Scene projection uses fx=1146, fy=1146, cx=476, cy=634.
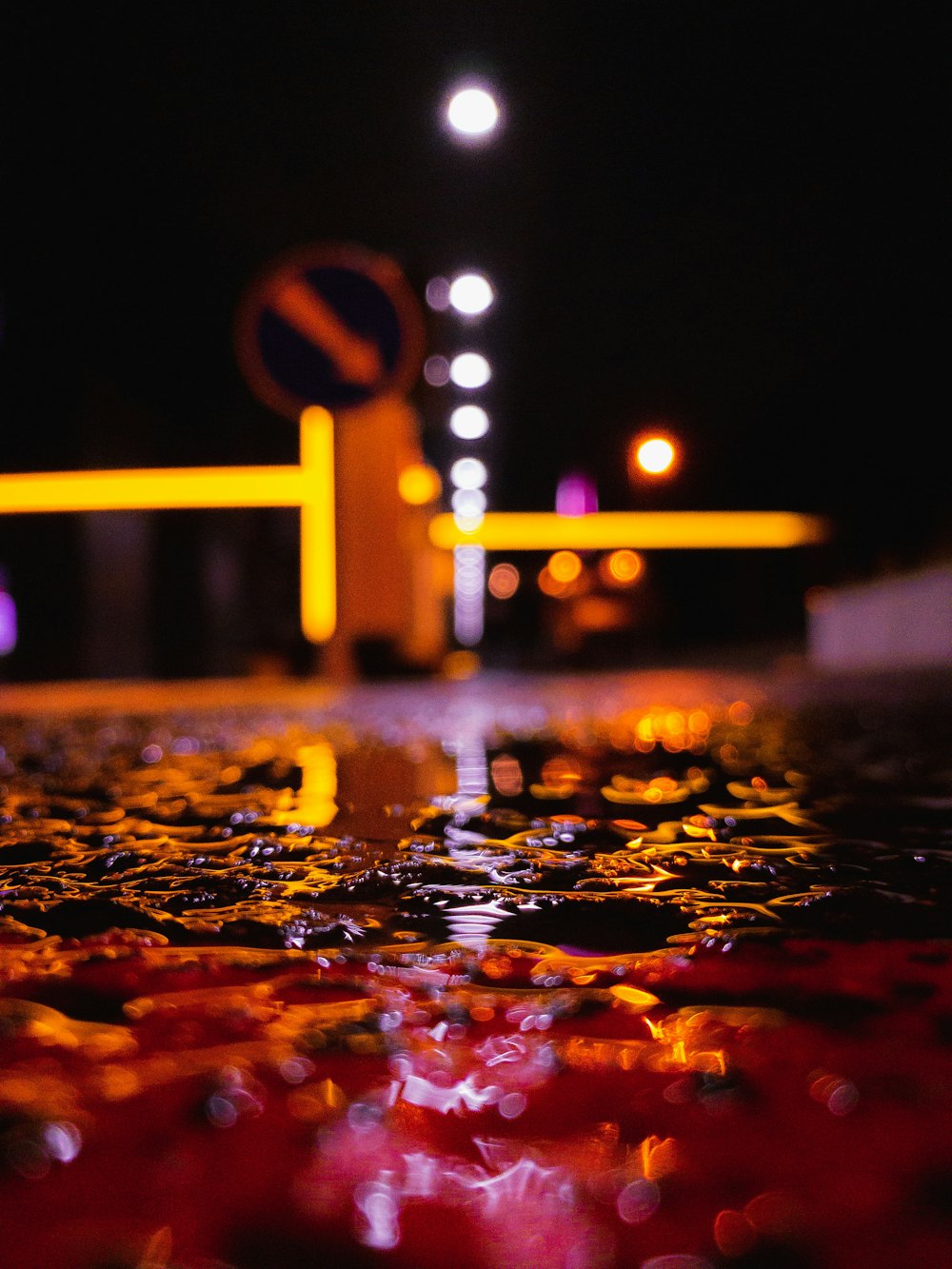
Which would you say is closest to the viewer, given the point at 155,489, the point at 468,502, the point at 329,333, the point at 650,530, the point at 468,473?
the point at 329,333

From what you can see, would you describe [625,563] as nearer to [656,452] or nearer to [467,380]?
[656,452]

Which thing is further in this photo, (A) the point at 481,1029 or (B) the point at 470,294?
(B) the point at 470,294

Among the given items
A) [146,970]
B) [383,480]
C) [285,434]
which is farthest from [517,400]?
[146,970]

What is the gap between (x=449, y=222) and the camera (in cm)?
1081

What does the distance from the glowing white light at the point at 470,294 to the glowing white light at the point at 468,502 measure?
62.5 feet

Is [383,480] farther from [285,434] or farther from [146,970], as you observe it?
[146,970]

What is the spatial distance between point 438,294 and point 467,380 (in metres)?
5.55

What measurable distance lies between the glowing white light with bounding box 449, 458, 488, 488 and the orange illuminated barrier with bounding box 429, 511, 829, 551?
49.5 inches

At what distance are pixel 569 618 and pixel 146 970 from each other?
21.6m

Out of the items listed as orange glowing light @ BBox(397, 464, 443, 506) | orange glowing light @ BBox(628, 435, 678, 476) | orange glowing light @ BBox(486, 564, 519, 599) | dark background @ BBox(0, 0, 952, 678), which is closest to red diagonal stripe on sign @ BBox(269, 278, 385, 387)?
dark background @ BBox(0, 0, 952, 678)

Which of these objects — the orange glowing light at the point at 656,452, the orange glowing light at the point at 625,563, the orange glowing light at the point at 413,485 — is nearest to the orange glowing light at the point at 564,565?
the orange glowing light at the point at 625,563

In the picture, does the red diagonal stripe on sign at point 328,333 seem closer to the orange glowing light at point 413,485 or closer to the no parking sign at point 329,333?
the no parking sign at point 329,333

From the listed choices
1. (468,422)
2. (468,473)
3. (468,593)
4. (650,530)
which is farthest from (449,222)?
(468,593)

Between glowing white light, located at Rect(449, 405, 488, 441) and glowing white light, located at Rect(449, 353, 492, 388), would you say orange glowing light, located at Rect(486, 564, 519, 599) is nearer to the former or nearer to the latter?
glowing white light, located at Rect(449, 405, 488, 441)
